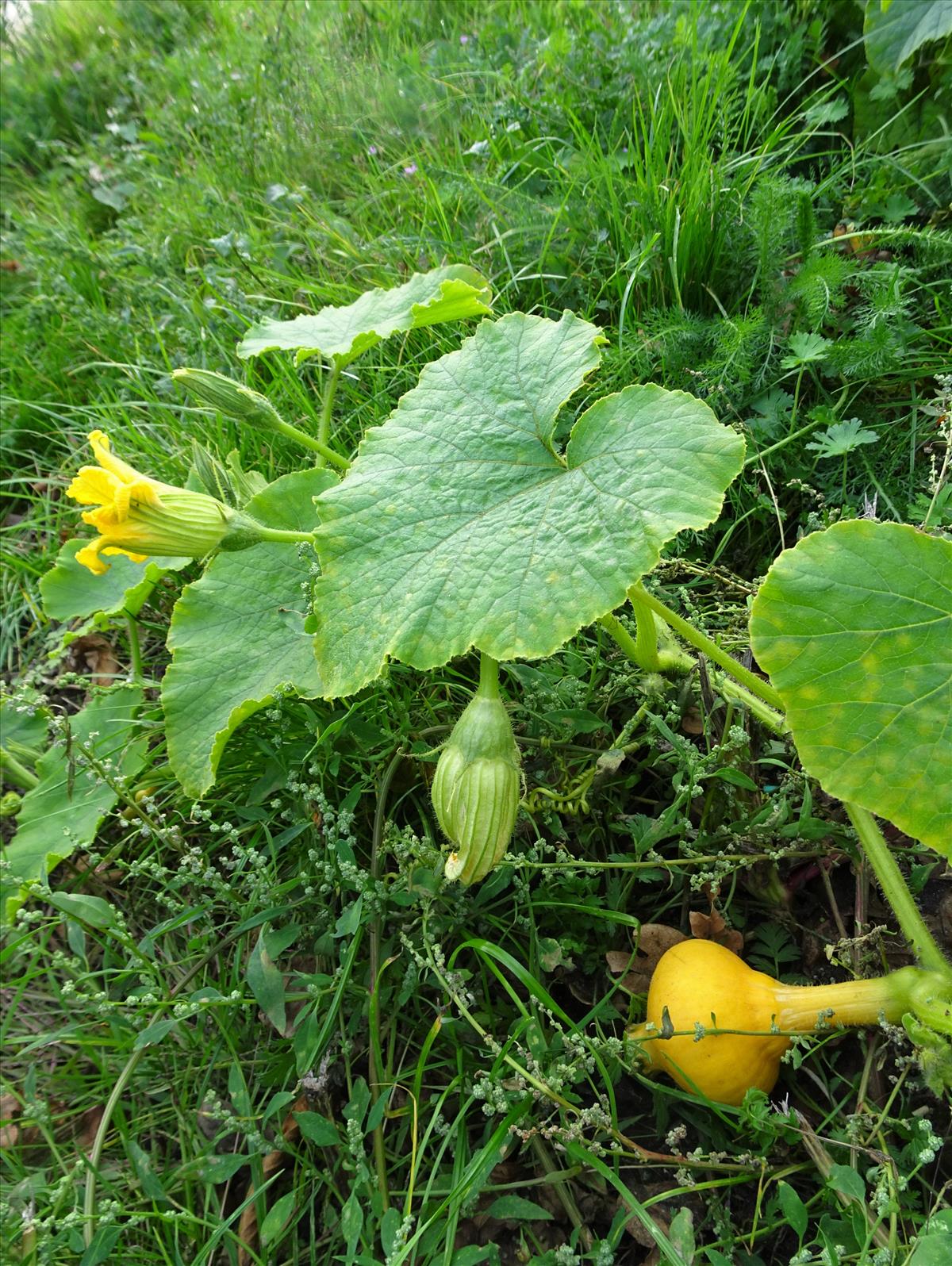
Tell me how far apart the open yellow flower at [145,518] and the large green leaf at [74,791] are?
48 centimetres

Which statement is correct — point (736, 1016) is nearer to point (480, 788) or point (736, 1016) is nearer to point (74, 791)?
point (480, 788)

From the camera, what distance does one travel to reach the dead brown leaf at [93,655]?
2191 millimetres

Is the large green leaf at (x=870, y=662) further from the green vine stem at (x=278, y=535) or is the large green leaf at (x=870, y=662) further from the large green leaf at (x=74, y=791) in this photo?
the large green leaf at (x=74, y=791)

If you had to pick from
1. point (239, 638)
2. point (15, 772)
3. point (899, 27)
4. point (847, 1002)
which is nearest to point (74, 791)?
point (15, 772)

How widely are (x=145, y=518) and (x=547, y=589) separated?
0.58m

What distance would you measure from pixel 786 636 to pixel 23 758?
1.62m

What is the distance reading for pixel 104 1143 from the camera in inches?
56.8

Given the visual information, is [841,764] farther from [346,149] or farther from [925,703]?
[346,149]

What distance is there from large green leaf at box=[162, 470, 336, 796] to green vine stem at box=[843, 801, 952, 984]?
0.78m

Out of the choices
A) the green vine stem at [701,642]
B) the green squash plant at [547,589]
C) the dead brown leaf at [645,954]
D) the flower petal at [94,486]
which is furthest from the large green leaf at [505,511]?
the dead brown leaf at [645,954]

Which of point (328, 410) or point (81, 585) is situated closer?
point (328, 410)

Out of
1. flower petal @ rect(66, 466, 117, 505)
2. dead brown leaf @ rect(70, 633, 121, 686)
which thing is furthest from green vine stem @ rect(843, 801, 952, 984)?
dead brown leaf @ rect(70, 633, 121, 686)

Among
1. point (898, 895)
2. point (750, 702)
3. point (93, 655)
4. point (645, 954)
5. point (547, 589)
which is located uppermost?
point (547, 589)

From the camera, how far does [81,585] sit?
6.71 feet
